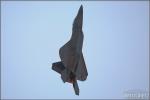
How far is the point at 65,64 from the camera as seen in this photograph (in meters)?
7.33

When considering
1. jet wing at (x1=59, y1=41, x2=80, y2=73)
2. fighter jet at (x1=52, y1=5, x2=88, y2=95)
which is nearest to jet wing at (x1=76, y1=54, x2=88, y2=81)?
fighter jet at (x1=52, y1=5, x2=88, y2=95)

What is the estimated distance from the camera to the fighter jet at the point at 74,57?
729cm

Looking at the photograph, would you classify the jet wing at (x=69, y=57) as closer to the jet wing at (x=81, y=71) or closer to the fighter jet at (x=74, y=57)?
the fighter jet at (x=74, y=57)

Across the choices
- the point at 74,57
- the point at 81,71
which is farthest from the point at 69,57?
the point at 81,71

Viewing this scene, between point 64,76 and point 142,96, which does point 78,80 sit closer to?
point 64,76

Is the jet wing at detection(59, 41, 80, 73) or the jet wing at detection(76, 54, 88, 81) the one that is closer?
the jet wing at detection(59, 41, 80, 73)

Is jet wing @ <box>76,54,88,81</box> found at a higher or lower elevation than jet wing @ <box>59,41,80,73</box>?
lower

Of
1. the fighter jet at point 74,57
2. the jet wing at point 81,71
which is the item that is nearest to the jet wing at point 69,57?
the fighter jet at point 74,57

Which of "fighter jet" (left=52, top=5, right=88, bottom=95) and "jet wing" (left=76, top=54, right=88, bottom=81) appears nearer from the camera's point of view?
"fighter jet" (left=52, top=5, right=88, bottom=95)

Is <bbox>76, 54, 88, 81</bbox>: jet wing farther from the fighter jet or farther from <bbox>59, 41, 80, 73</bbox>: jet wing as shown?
<bbox>59, 41, 80, 73</bbox>: jet wing

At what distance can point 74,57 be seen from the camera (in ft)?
24.0

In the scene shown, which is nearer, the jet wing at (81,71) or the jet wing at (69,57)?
the jet wing at (69,57)

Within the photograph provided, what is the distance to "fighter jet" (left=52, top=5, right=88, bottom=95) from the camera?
7.29 metres

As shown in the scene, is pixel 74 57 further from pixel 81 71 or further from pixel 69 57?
pixel 81 71
